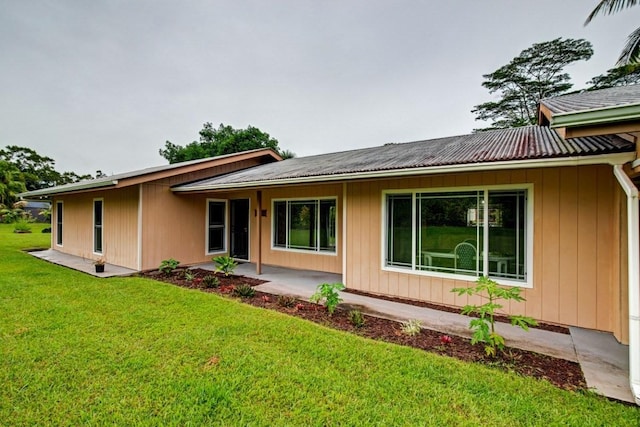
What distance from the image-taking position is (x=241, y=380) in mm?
2941

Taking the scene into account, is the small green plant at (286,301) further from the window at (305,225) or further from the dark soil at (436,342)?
the window at (305,225)

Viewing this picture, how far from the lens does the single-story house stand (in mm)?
3658

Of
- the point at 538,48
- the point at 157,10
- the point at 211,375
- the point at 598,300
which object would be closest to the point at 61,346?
the point at 211,375

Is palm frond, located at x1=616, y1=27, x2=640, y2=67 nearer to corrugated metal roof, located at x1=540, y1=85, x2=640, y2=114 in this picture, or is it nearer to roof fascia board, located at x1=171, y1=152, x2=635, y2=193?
corrugated metal roof, located at x1=540, y1=85, x2=640, y2=114

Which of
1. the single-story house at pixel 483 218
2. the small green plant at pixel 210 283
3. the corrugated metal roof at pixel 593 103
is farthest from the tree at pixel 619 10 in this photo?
the small green plant at pixel 210 283

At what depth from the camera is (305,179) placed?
6266mm

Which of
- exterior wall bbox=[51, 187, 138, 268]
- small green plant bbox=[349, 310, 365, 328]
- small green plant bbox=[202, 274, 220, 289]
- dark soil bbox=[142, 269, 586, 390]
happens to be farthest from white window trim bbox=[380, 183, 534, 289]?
exterior wall bbox=[51, 187, 138, 268]

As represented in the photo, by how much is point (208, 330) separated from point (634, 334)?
184 inches

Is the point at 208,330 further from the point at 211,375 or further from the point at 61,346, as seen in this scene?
the point at 61,346

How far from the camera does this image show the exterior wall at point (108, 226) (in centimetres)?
863

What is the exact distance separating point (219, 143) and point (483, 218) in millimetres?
33872

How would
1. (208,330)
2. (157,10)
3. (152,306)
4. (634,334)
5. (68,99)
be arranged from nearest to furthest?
(634,334)
(208,330)
(152,306)
(157,10)
(68,99)

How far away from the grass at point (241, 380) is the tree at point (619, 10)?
1151 centimetres

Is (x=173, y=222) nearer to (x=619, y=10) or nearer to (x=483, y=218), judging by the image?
(x=483, y=218)
